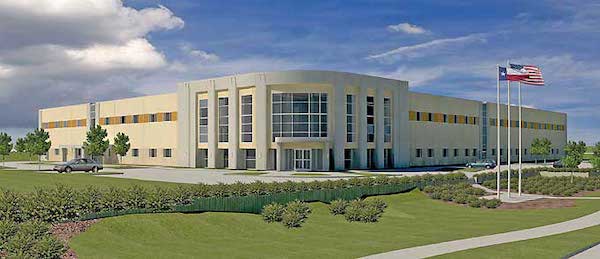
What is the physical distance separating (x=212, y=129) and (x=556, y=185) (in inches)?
1592

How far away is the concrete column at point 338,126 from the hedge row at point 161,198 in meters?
30.0

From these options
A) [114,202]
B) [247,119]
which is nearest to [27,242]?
[114,202]

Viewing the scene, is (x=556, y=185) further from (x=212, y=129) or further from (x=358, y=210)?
(x=212, y=129)

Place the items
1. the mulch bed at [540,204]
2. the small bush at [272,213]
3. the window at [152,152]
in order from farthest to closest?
the window at [152,152] → the mulch bed at [540,204] → the small bush at [272,213]

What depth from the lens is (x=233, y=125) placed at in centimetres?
6819

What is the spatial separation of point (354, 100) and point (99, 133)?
3325 centimetres

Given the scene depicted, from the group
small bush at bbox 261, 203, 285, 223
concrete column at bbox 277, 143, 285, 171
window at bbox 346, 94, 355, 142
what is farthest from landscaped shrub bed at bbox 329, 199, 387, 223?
window at bbox 346, 94, 355, 142

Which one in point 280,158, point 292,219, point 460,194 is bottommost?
point 292,219

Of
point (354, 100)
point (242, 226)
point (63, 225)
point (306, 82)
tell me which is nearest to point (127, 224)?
point (63, 225)

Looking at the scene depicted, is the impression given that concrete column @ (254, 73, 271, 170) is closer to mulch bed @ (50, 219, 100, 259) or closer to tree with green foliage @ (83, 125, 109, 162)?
tree with green foliage @ (83, 125, 109, 162)

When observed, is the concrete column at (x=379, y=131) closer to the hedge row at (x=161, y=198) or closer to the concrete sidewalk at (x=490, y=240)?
the hedge row at (x=161, y=198)

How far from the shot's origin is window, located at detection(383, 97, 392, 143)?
72625 millimetres

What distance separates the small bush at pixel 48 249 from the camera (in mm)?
15719

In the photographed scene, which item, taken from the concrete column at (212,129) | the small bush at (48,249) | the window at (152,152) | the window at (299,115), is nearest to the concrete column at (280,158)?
the window at (299,115)
